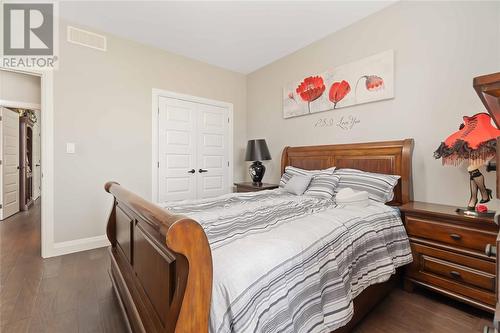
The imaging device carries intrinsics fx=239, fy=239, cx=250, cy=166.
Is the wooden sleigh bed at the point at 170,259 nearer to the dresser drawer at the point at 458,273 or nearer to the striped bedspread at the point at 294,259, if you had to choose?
the striped bedspread at the point at 294,259

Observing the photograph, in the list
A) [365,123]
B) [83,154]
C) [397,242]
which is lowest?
[397,242]

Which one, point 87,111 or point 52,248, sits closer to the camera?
point 52,248

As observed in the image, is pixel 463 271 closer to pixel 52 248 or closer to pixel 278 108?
pixel 278 108

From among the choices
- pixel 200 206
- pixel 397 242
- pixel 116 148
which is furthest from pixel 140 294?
pixel 116 148

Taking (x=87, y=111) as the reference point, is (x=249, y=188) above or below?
below

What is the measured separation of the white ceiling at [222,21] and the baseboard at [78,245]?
2669mm

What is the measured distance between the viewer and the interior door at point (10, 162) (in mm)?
4277

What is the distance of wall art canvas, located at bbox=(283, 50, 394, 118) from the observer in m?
2.59

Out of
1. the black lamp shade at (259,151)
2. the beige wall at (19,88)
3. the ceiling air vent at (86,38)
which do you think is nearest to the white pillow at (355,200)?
the black lamp shade at (259,151)

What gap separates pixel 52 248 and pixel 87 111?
5.47ft

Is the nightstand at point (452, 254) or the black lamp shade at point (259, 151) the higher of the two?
the black lamp shade at point (259, 151)

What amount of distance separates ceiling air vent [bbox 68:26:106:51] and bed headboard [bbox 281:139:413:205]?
2.96m

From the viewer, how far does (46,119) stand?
8.93 feet

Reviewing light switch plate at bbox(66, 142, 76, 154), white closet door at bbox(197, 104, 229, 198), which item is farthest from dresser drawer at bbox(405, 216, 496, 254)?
light switch plate at bbox(66, 142, 76, 154)
